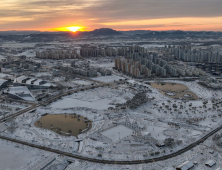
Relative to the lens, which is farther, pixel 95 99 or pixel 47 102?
pixel 95 99

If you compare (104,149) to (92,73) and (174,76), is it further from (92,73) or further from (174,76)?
(174,76)

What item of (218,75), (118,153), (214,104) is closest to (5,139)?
(118,153)

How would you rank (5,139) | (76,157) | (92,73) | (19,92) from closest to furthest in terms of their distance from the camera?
1. (76,157)
2. (5,139)
3. (19,92)
4. (92,73)

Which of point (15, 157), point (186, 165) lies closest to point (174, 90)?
point (186, 165)

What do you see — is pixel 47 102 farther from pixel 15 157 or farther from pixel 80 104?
pixel 15 157

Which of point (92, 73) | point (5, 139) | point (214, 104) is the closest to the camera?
point (5, 139)
